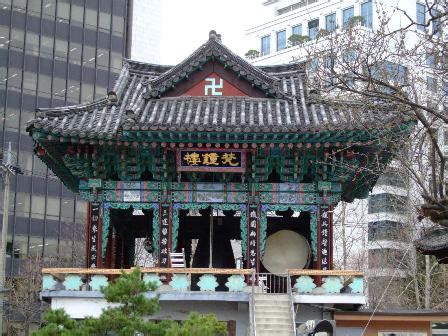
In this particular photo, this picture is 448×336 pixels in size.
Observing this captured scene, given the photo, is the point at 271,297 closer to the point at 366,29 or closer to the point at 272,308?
the point at 272,308

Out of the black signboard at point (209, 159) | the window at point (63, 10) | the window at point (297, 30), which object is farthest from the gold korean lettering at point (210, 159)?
the window at point (63, 10)

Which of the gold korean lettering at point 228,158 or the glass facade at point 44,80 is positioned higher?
the glass facade at point 44,80

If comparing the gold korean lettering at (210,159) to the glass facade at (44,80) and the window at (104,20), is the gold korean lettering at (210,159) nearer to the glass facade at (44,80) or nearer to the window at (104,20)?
the glass facade at (44,80)

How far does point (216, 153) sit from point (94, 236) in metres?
4.16

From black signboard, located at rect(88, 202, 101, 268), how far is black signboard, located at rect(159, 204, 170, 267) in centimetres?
181

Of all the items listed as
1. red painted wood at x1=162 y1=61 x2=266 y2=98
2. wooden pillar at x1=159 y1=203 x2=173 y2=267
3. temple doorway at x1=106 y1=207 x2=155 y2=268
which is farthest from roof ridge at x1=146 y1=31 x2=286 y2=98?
temple doorway at x1=106 y1=207 x2=155 y2=268

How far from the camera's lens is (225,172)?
24.1 meters

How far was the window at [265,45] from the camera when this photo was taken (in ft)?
231

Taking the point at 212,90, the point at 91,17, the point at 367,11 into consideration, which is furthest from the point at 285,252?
the point at 91,17

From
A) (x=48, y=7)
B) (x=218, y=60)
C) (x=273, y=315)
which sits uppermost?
(x=48, y=7)

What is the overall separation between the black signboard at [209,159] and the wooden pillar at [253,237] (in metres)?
1.25

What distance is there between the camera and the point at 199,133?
2309 centimetres

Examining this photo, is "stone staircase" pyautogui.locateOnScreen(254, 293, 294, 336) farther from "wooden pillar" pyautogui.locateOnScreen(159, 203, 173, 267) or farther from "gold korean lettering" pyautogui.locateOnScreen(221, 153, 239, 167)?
"gold korean lettering" pyautogui.locateOnScreen(221, 153, 239, 167)

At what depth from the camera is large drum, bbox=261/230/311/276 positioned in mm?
25250
